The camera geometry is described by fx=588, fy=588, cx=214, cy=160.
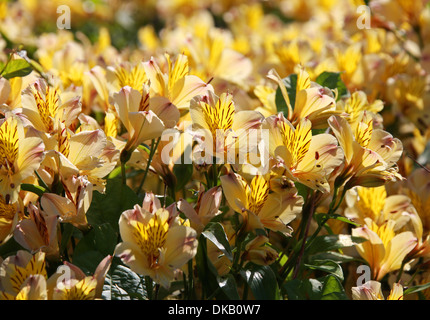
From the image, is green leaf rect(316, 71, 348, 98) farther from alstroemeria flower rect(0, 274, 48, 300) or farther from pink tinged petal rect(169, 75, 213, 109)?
alstroemeria flower rect(0, 274, 48, 300)

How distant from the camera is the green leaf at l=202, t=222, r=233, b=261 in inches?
35.6

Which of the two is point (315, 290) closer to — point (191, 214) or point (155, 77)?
point (191, 214)

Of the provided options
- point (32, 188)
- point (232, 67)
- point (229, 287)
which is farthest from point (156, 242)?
point (232, 67)

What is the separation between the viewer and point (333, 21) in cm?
255

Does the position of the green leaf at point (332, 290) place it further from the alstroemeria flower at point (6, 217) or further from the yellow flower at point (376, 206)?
the alstroemeria flower at point (6, 217)

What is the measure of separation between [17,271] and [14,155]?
0.18 m

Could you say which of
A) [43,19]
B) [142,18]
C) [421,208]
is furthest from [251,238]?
[142,18]

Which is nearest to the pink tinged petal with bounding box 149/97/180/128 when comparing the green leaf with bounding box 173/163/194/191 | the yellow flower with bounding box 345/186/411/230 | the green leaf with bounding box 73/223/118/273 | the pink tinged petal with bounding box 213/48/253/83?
the green leaf with bounding box 173/163/194/191

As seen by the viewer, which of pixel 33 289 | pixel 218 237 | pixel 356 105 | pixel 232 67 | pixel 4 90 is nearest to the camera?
pixel 33 289

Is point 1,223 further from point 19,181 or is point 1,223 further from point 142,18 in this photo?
point 142,18

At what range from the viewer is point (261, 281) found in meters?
0.94

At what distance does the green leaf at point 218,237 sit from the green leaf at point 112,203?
17 centimetres

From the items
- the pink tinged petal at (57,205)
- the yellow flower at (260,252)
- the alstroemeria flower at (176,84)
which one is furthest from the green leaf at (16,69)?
the yellow flower at (260,252)
